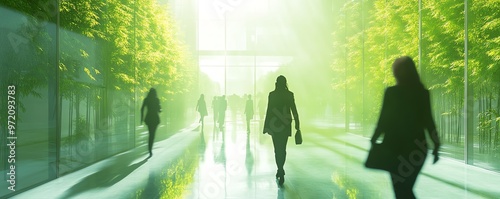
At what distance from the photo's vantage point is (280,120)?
8172 mm

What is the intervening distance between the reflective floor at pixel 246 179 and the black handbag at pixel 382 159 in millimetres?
2786

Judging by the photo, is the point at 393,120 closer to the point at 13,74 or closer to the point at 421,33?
the point at 13,74

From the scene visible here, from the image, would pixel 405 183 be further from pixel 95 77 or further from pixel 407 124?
pixel 95 77

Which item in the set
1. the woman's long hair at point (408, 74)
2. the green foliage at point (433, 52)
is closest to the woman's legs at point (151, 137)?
the green foliage at point (433, 52)

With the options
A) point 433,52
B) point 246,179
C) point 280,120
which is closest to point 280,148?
point 280,120

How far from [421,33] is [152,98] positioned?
7.78 metres

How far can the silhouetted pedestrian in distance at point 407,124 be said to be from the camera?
4371 millimetres

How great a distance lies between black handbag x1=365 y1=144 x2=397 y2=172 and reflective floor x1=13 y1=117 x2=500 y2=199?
9.14ft

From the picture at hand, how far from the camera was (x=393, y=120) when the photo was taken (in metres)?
4.41

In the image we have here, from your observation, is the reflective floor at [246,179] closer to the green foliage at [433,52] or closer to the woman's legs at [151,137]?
the woman's legs at [151,137]

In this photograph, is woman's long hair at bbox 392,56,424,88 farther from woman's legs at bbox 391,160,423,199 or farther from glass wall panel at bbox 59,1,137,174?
glass wall panel at bbox 59,1,137,174

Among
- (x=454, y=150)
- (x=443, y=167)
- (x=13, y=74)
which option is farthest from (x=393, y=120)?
(x=454, y=150)

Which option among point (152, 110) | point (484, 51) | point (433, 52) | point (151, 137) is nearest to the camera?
point (484, 51)

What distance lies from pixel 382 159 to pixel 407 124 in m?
0.38
